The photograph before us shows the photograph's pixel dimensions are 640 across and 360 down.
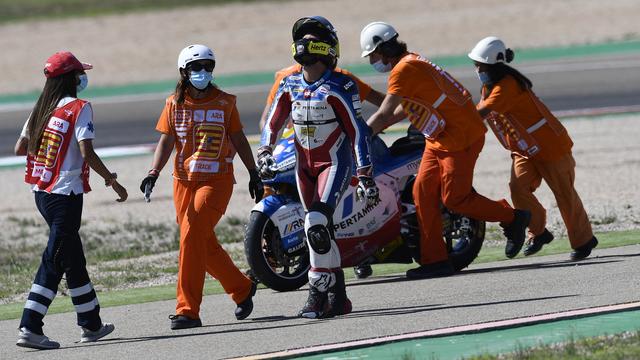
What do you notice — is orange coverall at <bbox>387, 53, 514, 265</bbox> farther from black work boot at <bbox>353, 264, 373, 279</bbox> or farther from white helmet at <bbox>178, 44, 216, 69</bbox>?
white helmet at <bbox>178, 44, 216, 69</bbox>

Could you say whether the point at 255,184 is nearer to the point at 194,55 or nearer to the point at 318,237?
the point at 318,237

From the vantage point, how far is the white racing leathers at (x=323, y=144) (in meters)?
8.98

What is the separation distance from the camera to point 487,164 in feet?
55.7

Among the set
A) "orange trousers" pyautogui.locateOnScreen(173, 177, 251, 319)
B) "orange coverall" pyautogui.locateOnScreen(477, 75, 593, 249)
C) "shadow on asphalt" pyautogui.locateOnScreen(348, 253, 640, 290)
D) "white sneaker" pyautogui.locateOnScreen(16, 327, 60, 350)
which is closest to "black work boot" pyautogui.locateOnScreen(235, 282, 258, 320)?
"orange trousers" pyautogui.locateOnScreen(173, 177, 251, 319)

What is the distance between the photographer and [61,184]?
8672 millimetres

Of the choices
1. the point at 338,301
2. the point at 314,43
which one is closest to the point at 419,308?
the point at 338,301

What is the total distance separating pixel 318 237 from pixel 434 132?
174 centimetres

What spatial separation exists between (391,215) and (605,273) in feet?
5.45

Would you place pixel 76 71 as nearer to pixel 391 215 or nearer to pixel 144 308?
pixel 144 308

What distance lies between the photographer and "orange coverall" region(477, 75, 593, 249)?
10617 mm

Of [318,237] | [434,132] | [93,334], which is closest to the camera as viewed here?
[93,334]

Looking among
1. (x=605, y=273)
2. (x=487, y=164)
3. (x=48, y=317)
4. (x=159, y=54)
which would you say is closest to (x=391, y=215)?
(x=605, y=273)

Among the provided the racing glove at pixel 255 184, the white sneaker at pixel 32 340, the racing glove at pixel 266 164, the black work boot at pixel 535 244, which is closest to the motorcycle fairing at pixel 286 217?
the racing glove at pixel 255 184

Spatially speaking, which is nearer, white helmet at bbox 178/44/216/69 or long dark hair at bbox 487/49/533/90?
white helmet at bbox 178/44/216/69
